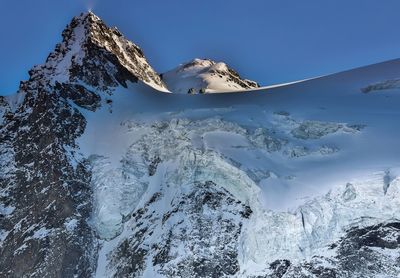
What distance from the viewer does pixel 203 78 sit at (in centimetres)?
7788

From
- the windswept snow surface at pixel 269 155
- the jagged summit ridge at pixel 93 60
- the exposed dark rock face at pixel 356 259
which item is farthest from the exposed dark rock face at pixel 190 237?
the jagged summit ridge at pixel 93 60

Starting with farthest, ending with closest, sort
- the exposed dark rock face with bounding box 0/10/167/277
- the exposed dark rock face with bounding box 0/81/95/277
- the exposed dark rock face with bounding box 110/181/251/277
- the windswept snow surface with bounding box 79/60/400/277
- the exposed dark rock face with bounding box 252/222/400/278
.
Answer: the exposed dark rock face with bounding box 0/10/167/277
the exposed dark rock face with bounding box 0/81/95/277
the exposed dark rock face with bounding box 110/181/251/277
the windswept snow surface with bounding box 79/60/400/277
the exposed dark rock face with bounding box 252/222/400/278

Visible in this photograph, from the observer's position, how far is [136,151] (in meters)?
49.6

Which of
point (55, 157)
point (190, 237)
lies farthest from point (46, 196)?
point (190, 237)

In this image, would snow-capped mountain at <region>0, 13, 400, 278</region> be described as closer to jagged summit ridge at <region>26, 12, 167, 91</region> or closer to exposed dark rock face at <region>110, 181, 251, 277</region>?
exposed dark rock face at <region>110, 181, 251, 277</region>

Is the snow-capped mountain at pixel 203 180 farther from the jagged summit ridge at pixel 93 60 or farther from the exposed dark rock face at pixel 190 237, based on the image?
the jagged summit ridge at pixel 93 60

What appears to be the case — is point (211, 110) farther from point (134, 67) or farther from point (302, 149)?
point (134, 67)

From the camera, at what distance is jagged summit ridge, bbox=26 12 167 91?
61.5m

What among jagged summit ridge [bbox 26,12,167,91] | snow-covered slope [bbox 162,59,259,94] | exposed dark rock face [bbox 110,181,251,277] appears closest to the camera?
exposed dark rock face [bbox 110,181,251,277]

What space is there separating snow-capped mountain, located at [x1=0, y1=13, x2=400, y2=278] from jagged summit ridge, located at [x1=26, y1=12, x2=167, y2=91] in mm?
686

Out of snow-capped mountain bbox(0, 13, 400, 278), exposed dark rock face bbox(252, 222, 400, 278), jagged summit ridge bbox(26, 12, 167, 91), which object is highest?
jagged summit ridge bbox(26, 12, 167, 91)

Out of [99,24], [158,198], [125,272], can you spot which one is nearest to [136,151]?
[158,198]

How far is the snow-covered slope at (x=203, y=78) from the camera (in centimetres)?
7438

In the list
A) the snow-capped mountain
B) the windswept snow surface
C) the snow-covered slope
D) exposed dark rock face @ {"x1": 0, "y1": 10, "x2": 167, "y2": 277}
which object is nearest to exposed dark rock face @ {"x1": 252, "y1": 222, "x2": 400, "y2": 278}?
the snow-capped mountain
